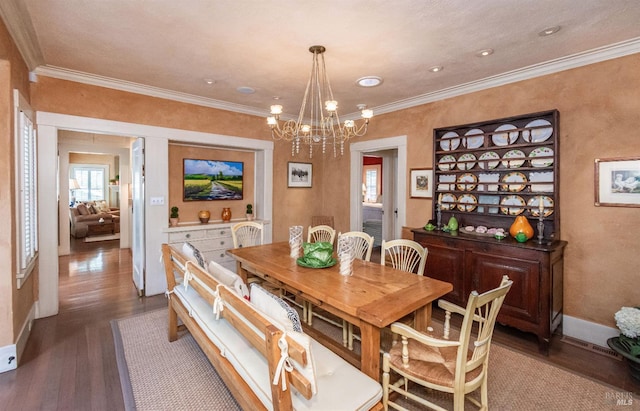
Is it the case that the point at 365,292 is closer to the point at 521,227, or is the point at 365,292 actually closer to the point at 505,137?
the point at 521,227

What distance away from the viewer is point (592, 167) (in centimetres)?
282

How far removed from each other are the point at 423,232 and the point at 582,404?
76.7 inches

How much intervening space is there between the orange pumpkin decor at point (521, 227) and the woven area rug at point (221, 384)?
1105 mm

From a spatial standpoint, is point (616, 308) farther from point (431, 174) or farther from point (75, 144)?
point (75, 144)

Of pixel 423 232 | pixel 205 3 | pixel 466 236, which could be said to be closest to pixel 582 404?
pixel 466 236

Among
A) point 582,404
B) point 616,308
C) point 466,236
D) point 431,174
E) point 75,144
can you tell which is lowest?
point 582,404

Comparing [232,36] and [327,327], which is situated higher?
[232,36]

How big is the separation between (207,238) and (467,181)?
3672mm

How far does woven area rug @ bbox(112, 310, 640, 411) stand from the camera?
202 cm

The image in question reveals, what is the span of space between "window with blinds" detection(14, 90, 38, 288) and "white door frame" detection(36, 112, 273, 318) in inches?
7.0

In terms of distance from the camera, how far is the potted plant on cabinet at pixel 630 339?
7.43ft

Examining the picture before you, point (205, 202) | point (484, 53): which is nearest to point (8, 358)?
point (205, 202)

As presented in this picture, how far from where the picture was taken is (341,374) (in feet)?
5.14

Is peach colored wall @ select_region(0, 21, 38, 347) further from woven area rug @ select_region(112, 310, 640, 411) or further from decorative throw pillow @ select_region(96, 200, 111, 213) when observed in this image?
decorative throw pillow @ select_region(96, 200, 111, 213)
